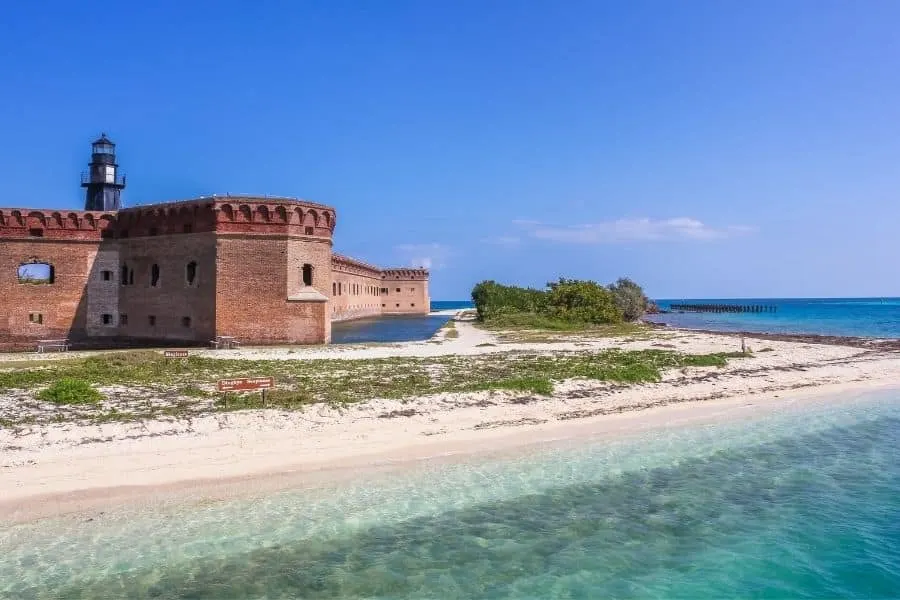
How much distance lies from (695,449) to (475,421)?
4450 millimetres

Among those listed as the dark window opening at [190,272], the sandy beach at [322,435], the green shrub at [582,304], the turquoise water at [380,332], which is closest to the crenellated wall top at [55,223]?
the dark window opening at [190,272]

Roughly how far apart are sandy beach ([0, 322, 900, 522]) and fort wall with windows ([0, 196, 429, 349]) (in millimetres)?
13028

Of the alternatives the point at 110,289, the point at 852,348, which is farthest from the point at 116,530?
the point at 852,348

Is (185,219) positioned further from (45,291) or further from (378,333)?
(378,333)

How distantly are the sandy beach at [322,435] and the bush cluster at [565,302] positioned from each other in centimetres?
2268

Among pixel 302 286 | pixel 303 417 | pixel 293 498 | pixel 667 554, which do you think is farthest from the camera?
pixel 302 286

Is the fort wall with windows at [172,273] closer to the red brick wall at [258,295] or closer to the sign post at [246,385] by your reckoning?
the red brick wall at [258,295]

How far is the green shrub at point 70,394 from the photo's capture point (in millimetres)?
13685

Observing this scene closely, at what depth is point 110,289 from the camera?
99.8ft

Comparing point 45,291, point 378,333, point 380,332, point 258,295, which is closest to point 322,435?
point 258,295

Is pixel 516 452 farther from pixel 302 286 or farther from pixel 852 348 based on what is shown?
pixel 852 348

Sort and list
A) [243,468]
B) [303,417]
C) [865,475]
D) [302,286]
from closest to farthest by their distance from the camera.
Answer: [243,468] < [865,475] < [303,417] < [302,286]

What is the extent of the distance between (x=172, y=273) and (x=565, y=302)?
27558 mm

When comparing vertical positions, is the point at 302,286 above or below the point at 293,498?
above
